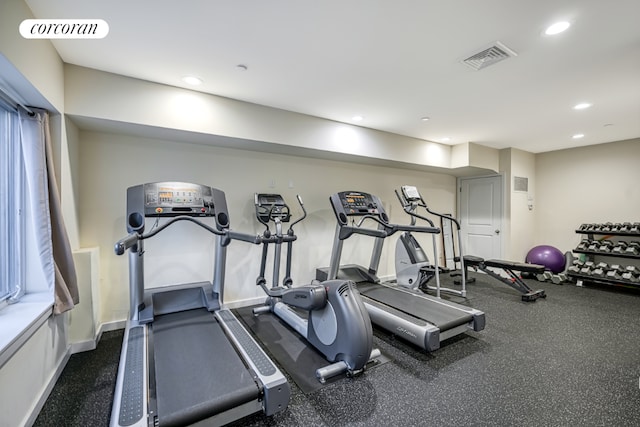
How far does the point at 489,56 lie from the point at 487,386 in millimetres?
2553

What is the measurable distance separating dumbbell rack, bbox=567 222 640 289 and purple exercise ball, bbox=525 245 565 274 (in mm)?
297

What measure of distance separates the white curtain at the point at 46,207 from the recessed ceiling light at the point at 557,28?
3678 mm

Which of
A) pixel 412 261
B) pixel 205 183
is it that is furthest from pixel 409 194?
pixel 205 183

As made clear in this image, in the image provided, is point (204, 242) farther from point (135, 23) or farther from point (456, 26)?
point (456, 26)

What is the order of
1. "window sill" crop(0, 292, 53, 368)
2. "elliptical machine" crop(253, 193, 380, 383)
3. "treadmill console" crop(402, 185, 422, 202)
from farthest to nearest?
1. "treadmill console" crop(402, 185, 422, 202)
2. "elliptical machine" crop(253, 193, 380, 383)
3. "window sill" crop(0, 292, 53, 368)

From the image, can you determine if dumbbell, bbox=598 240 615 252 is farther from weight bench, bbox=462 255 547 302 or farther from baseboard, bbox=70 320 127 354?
baseboard, bbox=70 320 127 354

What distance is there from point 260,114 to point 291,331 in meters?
2.46

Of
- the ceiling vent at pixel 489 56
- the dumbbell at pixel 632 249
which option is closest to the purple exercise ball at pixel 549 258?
the dumbbell at pixel 632 249

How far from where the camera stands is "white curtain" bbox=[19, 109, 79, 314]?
2.01 meters

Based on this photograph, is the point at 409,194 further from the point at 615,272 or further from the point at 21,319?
the point at 21,319

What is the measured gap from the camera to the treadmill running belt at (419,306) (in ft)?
9.03

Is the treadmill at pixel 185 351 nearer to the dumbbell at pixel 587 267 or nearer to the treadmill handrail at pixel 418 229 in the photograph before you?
the treadmill handrail at pixel 418 229

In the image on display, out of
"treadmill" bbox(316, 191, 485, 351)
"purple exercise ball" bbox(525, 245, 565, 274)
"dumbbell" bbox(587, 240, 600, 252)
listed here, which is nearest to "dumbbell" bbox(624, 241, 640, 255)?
"dumbbell" bbox(587, 240, 600, 252)

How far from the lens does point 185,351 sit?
2084mm
